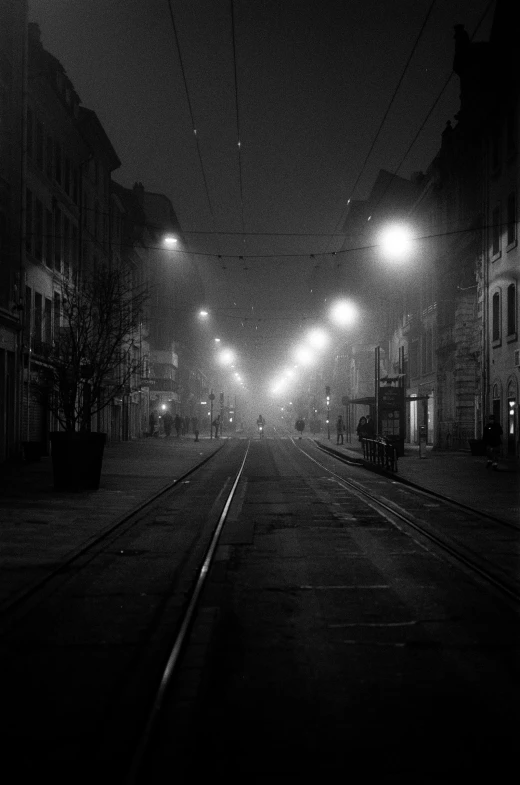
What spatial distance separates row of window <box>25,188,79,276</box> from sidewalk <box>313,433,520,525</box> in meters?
14.9

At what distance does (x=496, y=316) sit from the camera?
36656mm

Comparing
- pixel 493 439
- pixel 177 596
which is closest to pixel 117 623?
pixel 177 596

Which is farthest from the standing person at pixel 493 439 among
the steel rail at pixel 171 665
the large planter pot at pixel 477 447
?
the steel rail at pixel 171 665

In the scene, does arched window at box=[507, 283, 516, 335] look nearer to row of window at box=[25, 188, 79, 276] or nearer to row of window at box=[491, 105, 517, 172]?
row of window at box=[491, 105, 517, 172]

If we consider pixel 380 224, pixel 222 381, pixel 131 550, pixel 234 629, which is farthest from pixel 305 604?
pixel 222 381

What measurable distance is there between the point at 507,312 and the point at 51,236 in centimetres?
1861

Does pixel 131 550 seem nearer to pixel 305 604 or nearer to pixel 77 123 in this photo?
pixel 305 604

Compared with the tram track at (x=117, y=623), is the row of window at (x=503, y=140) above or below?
above

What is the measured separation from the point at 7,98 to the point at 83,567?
24965mm

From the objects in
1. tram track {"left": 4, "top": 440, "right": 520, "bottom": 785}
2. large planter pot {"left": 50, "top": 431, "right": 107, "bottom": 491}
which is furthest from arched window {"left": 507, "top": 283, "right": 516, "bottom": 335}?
large planter pot {"left": 50, "top": 431, "right": 107, "bottom": 491}

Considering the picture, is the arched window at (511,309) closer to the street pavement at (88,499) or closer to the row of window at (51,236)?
the street pavement at (88,499)

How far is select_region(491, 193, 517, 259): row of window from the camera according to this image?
34.3 metres

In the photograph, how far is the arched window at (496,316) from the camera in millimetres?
36344

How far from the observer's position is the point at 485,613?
7.49m
